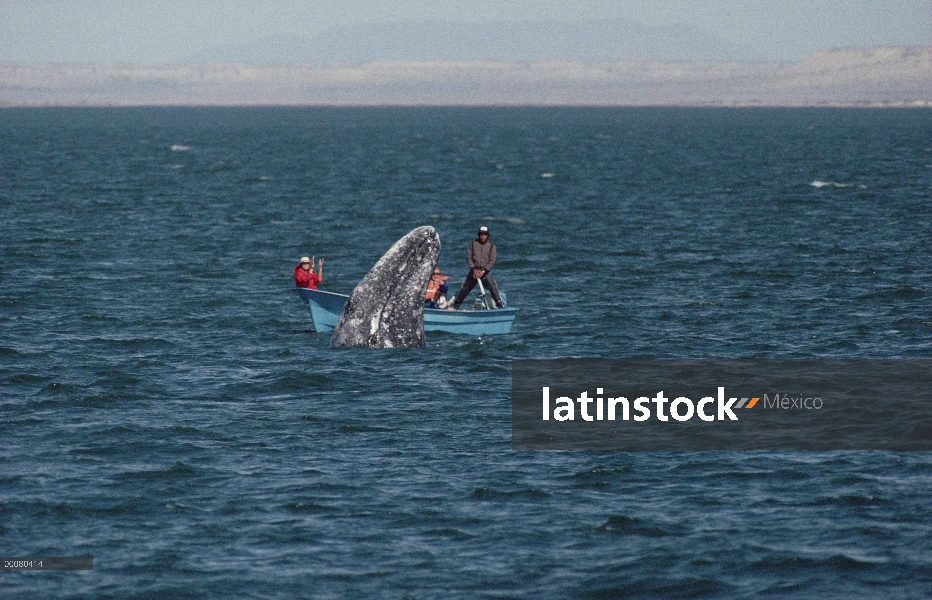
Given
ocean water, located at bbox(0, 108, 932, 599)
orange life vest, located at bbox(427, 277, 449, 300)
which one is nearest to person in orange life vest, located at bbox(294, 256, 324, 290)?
ocean water, located at bbox(0, 108, 932, 599)

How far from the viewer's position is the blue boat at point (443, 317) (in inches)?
1232

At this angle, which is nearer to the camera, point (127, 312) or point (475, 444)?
point (475, 444)

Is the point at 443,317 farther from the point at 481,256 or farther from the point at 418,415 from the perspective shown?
the point at 418,415

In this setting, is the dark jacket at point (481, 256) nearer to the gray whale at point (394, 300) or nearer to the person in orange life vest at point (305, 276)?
the gray whale at point (394, 300)

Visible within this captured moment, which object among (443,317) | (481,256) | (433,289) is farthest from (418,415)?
(481,256)

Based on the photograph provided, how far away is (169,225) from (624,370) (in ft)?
114

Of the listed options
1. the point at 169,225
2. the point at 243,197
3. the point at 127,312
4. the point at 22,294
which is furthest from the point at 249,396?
Result: the point at 243,197

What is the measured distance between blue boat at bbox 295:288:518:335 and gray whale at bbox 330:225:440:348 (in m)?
1.47

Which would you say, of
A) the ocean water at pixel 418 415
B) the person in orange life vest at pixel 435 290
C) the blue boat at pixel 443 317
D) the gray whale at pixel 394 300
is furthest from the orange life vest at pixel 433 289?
the gray whale at pixel 394 300

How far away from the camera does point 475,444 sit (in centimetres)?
2244

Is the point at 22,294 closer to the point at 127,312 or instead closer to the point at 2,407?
the point at 127,312

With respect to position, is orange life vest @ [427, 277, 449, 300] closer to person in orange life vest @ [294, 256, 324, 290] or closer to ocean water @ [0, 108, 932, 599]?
ocean water @ [0, 108, 932, 599]

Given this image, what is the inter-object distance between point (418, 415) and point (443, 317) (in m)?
7.48

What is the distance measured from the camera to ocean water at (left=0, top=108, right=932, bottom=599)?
55.1ft
